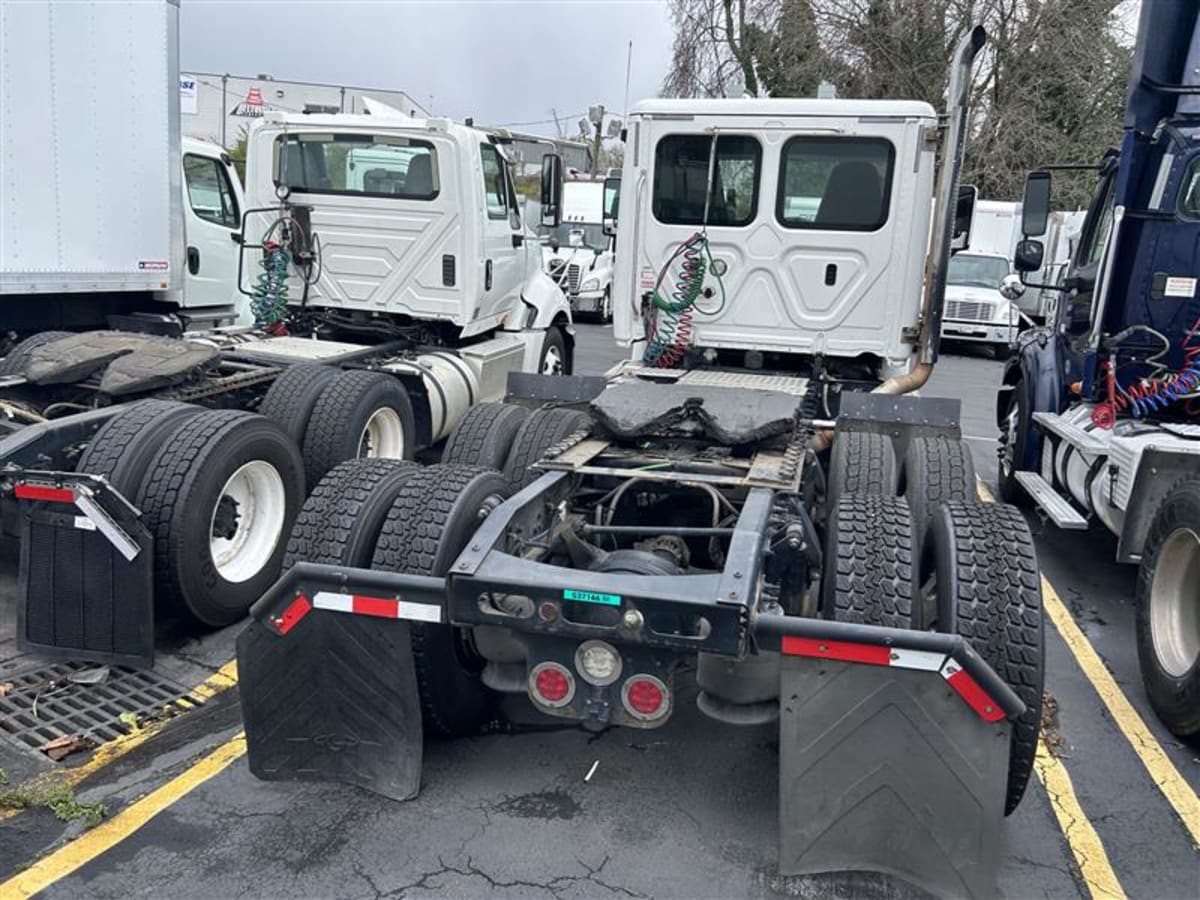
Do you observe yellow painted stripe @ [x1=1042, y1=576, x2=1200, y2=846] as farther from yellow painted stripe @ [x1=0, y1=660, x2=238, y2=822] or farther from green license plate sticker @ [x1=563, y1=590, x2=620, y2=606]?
yellow painted stripe @ [x1=0, y1=660, x2=238, y2=822]

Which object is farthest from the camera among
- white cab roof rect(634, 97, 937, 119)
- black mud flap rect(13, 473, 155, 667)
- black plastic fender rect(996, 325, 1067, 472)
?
black plastic fender rect(996, 325, 1067, 472)

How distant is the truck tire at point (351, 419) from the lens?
6168 mm

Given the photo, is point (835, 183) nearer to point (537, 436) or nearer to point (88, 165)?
point (537, 436)

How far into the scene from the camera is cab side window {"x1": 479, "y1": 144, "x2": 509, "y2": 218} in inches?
336

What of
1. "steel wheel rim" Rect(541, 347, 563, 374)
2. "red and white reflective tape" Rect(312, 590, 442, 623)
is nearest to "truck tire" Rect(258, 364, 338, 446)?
"red and white reflective tape" Rect(312, 590, 442, 623)

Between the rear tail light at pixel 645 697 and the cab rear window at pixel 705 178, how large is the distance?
14.9 feet

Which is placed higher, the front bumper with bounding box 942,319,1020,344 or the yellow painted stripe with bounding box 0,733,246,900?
the front bumper with bounding box 942,319,1020,344

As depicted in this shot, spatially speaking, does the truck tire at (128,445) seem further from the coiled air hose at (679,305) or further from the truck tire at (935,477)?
the truck tire at (935,477)

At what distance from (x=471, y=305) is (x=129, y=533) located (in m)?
4.56

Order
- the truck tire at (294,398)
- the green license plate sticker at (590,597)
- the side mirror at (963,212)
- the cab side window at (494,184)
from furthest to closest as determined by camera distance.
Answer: the cab side window at (494,184) < the side mirror at (963,212) < the truck tire at (294,398) < the green license plate sticker at (590,597)

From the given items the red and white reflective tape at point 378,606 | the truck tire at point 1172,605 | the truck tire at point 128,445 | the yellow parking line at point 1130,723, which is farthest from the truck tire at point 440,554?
the truck tire at point 1172,605

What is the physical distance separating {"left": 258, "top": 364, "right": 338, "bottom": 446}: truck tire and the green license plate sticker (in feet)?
12.2

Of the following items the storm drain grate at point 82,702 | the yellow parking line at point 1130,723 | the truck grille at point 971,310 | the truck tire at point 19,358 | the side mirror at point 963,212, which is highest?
the side mirror at point 963,212

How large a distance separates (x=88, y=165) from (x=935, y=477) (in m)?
6.43
